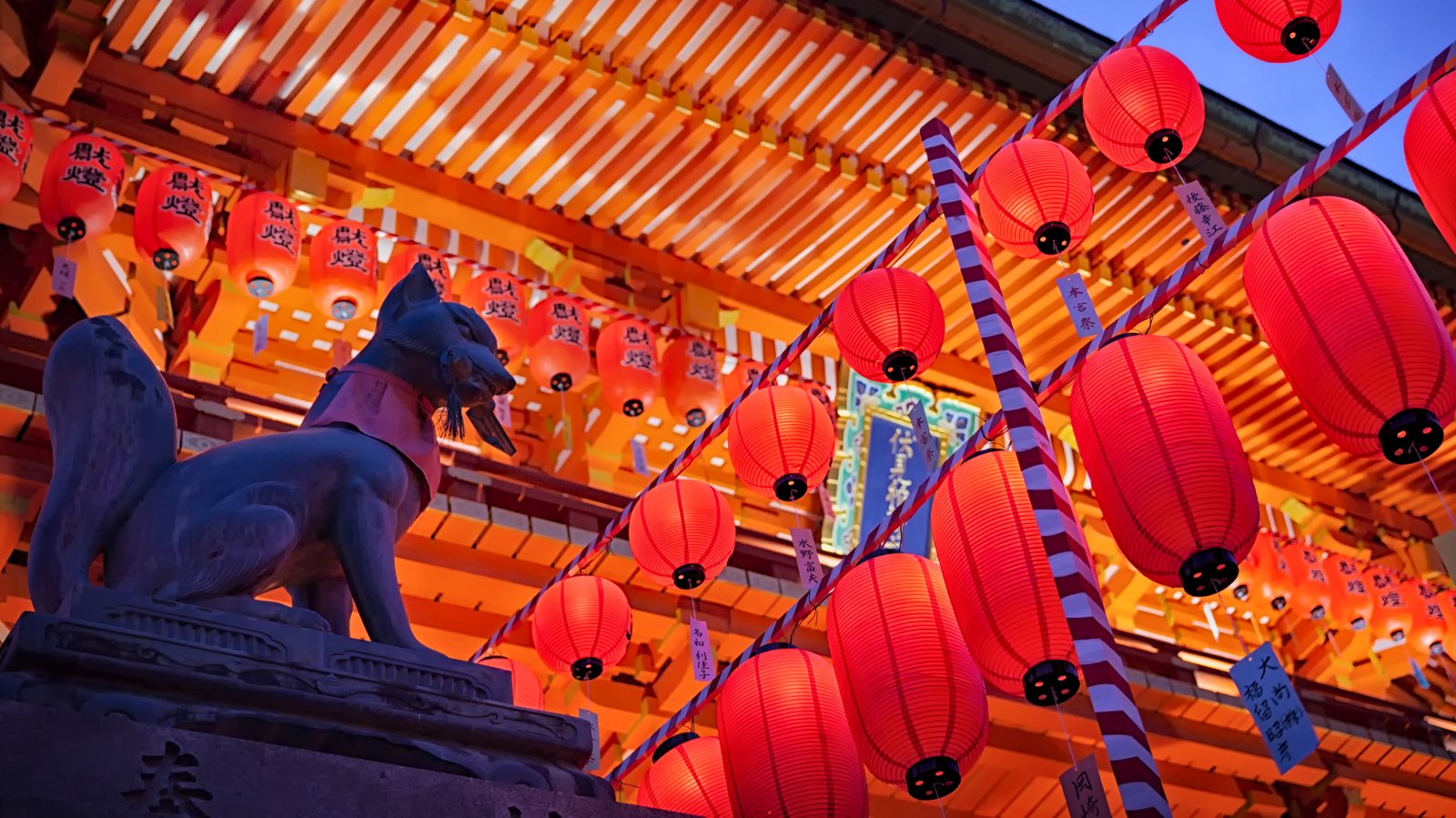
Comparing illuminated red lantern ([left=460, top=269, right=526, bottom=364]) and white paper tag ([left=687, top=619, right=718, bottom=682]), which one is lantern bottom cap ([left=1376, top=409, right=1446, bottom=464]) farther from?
illuminated red lantern ([left=460, top=269, right=526, bottom=364])

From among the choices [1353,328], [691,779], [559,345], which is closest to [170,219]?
[559,345]

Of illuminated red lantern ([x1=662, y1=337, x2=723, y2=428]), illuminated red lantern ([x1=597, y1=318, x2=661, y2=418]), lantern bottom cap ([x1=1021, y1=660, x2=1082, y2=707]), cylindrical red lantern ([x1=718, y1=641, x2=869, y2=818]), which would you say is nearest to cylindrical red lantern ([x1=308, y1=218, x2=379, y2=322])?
illuminated red lantern ([x1=597, y1=318, x2=661, y2=418])

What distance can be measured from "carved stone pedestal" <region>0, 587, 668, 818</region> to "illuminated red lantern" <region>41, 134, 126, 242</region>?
16.0ft

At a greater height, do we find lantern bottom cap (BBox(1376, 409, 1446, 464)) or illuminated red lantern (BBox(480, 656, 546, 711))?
illuminated red lantern (BBox(480, 656, 546, 711))

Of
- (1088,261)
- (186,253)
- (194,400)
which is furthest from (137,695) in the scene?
(1088,261)

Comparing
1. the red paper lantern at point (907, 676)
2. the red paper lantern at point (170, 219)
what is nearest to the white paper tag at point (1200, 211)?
the red paper lantern at point (907, 676)

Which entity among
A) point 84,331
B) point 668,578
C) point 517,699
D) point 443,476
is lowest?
point 84,331

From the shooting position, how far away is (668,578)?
21.0ft

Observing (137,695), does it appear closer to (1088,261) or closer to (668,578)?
(668,578)

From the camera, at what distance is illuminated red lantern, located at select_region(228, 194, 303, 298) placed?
7207mm

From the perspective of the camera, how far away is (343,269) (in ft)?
24.5

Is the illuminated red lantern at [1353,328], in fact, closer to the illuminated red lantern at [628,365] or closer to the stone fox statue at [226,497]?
the stone fox statue at [226,497]

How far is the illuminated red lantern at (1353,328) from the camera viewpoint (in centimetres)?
393

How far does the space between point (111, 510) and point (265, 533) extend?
34cm
